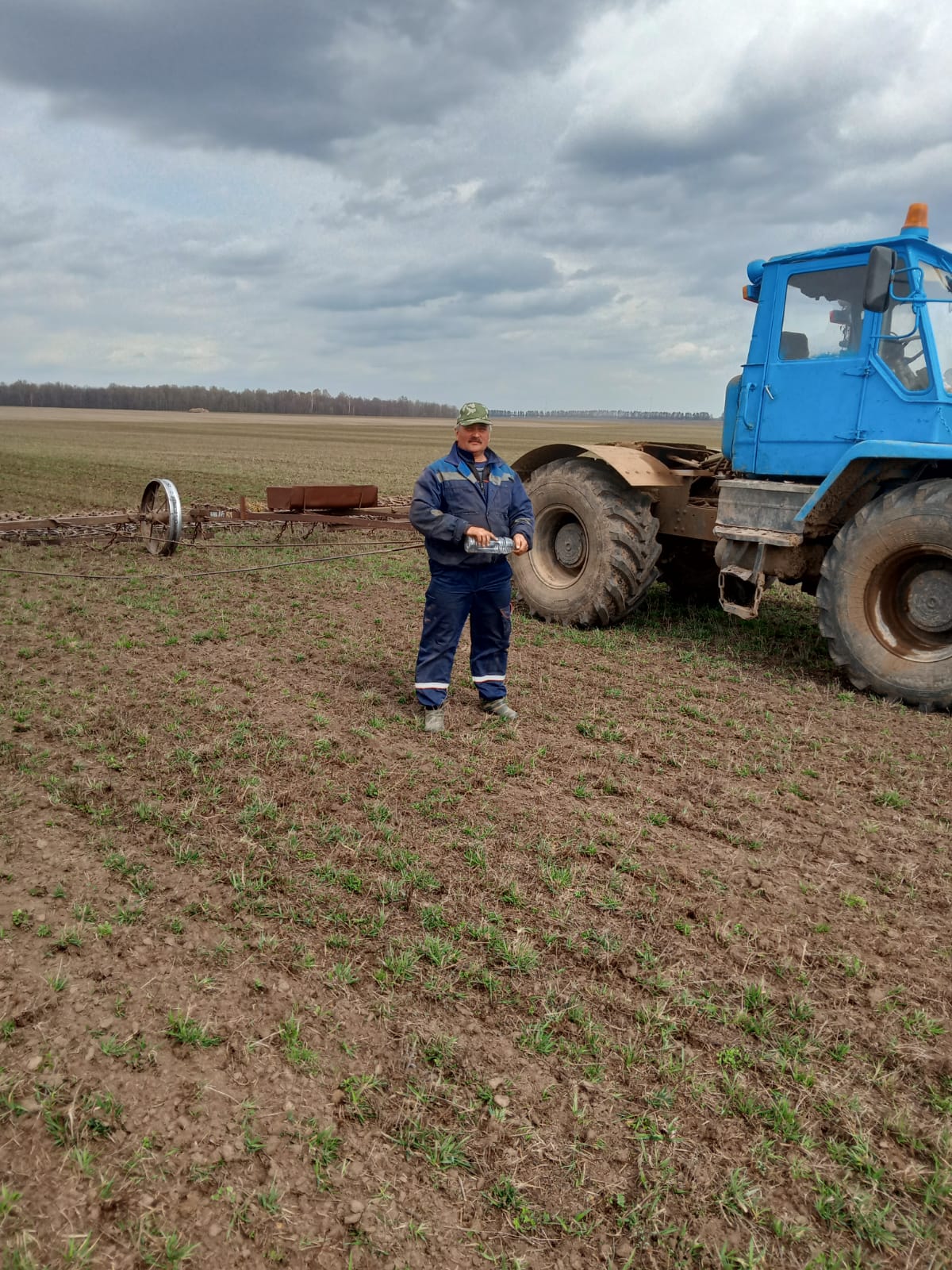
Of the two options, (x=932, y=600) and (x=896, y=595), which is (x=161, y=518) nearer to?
(x=896, y=595)

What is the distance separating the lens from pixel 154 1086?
2.44m

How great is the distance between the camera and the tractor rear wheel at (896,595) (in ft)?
17.7

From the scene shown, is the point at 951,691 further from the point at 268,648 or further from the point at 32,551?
the point at 32,551

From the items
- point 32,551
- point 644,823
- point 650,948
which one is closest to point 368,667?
point 644,823

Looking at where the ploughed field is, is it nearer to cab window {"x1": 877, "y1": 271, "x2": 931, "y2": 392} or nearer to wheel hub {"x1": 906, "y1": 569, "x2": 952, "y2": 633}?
wheel hub {"x1": 906, "y1": 569, "x2": 952, "y2": 633}

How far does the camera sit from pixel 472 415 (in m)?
5.00

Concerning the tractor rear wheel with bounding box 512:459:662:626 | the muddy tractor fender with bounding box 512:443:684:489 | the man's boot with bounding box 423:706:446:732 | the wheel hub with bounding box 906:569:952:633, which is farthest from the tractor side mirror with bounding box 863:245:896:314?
the man's boot with bounding box 423:706:446:732

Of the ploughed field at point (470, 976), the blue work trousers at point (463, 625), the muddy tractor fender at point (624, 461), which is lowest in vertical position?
the ploughed field at point (470, 976)

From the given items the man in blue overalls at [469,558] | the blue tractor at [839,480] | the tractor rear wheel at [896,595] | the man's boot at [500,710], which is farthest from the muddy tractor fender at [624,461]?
the man's boot at [500,710]

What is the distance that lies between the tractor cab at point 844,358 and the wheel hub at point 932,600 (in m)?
0.86

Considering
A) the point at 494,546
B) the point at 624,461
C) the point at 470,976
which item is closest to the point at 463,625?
the point at 494,546

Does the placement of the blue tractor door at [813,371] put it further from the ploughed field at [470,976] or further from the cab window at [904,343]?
the ploughed field at [470,976]

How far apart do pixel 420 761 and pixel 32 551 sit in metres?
7.76

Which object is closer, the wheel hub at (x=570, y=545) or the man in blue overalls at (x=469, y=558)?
the man in blue overalls at (x=469, y=558)
